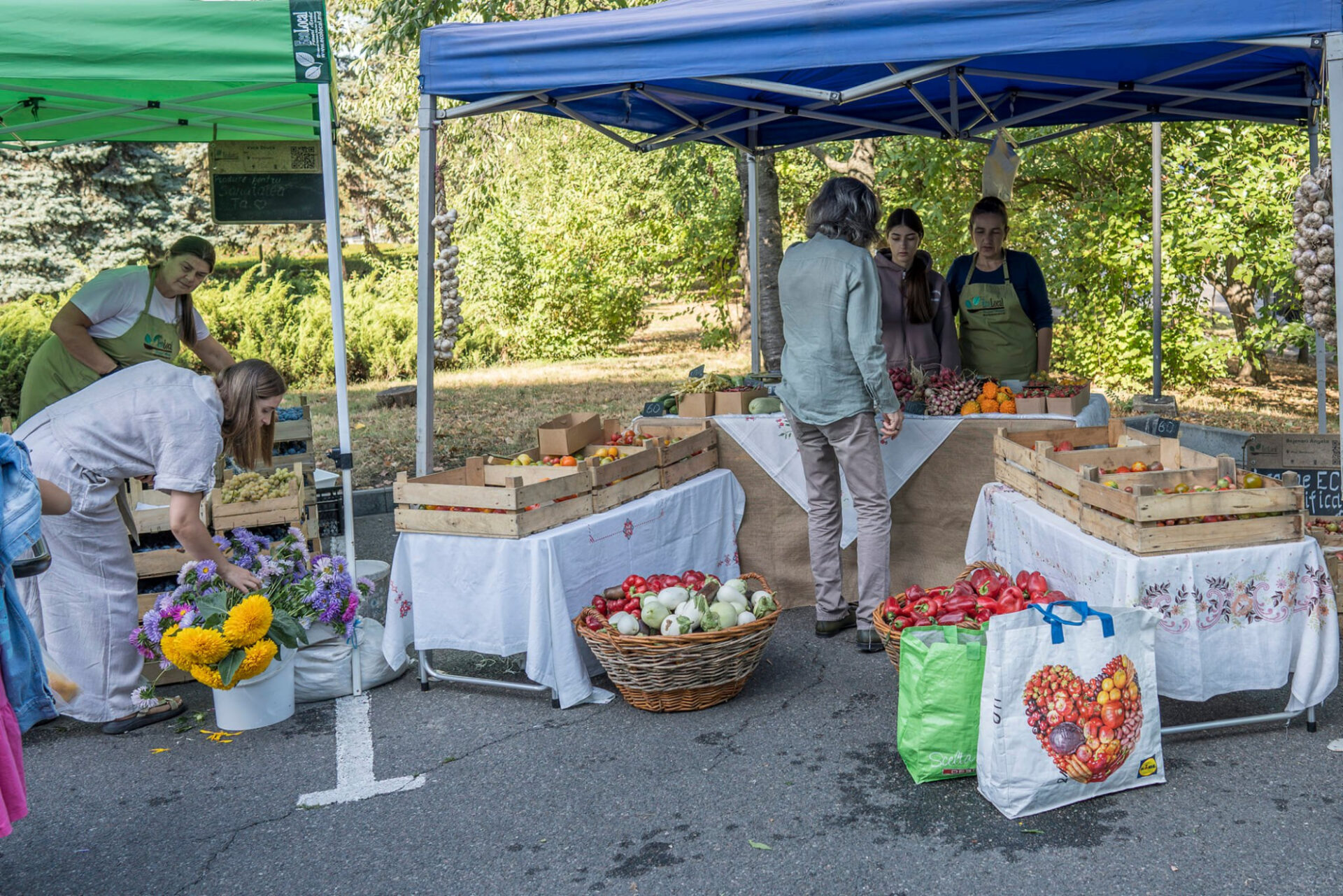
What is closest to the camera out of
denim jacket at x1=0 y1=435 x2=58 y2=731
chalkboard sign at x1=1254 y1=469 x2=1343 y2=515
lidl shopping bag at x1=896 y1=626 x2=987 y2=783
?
denim jacket at x1=0 y1=435 x2=58 y2=731

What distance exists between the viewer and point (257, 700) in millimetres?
4266

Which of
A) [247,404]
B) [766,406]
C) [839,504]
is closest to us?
[247,404]

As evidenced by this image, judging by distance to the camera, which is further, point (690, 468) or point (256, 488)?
point (690, 468)

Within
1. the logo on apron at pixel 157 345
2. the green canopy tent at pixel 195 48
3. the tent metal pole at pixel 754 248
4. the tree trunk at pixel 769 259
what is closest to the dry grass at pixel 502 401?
the tree trunk at pixel 769 259

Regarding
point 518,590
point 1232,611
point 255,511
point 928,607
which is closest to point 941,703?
point 928,607

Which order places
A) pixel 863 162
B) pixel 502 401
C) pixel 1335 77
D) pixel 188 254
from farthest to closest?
pixel 502 401 → pixel 863 162 → pixel 188 254 → pixel 1335 77

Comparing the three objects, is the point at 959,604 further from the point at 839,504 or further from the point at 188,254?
the point at 188,254

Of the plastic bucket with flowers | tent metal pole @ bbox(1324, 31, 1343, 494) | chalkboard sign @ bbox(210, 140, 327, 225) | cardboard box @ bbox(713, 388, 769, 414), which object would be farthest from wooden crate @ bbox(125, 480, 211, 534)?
tent metal pole @ bbox(1324, 31, 1343, 494)

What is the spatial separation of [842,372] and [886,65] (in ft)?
4.86

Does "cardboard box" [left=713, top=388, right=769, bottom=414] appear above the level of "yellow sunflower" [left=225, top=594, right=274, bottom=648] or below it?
above

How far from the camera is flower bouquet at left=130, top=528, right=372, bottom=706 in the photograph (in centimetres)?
399

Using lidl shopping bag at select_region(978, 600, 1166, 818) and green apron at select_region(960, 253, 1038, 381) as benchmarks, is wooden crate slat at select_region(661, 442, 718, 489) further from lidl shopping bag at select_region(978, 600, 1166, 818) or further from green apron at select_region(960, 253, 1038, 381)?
lidl shopping bag at select_region(978, 600, 1166, 818)

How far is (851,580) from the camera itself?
5.65 meters

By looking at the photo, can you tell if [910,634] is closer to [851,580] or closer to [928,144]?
[851,580]
